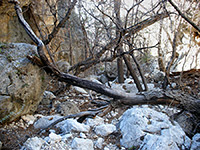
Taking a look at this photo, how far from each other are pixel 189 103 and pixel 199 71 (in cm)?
395

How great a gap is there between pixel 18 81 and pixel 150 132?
7.94 feet

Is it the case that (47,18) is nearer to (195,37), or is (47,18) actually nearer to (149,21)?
(149,21)

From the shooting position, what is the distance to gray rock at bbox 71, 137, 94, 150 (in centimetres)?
220

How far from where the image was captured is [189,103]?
2.85 m

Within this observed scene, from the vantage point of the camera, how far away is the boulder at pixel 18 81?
9.32 feet

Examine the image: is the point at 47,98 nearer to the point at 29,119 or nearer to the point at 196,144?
the point at 29,119

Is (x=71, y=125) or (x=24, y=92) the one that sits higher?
(x=24, y=92)

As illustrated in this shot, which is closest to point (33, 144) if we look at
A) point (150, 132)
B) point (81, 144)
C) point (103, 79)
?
point (81, 144)

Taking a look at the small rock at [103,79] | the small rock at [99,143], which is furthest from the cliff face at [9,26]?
the small rock at [99,143]

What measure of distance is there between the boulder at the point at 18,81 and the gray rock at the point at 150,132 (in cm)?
183

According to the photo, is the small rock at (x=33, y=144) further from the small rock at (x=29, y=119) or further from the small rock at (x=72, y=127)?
the small rock at (x=29, y=119)

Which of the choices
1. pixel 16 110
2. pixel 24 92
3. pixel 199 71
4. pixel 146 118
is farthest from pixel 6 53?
pixel 199 71

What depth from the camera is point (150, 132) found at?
7.87 ft

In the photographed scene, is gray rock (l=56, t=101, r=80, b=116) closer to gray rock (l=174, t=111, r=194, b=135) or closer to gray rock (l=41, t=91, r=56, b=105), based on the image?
gray rock (l=41, t=91, r=56, b=105)
